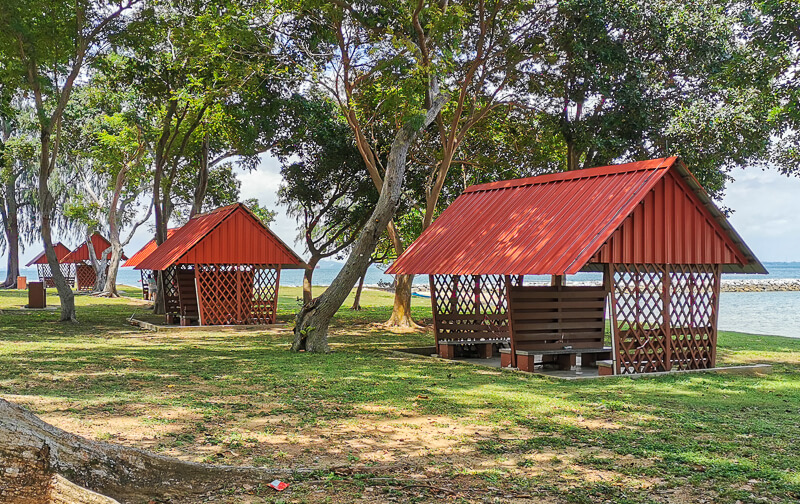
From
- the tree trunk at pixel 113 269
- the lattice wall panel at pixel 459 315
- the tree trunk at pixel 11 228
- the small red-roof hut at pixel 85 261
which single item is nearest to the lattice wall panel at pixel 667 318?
the lattice wall panel at pixel 459 315

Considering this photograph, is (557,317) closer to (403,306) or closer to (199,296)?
(403,306)

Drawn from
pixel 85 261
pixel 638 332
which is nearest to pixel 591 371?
pixel 638 332

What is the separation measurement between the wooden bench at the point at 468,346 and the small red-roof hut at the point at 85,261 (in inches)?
1637

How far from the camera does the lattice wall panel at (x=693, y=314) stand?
13.6 meters

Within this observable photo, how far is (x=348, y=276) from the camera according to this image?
51.4 feet

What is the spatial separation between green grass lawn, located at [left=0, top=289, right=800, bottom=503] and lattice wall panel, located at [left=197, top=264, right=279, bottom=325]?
299 inches

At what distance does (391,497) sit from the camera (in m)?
5.46

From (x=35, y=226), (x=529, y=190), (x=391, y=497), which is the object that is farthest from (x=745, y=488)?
(x=35, y=226)

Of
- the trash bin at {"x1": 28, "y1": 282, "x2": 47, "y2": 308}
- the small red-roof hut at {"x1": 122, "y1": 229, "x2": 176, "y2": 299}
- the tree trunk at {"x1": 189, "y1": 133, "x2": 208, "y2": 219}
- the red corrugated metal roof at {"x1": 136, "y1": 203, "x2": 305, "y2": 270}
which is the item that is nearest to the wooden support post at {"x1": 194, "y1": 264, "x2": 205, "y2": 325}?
the red corrugated metal roof at {"x1": 136, "y1": 203, "x2": 305, "y2": 270}

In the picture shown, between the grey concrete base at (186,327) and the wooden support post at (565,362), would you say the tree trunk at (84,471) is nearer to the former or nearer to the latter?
the wooden support post at (565,362)

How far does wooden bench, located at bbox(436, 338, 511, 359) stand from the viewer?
1577 centimetres

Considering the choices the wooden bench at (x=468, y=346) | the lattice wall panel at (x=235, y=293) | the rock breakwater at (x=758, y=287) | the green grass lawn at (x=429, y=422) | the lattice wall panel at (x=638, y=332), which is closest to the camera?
the green grass lawn at (x=429, y=422)

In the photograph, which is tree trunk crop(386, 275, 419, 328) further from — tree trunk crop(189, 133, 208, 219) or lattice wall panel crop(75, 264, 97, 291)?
lattice wall panel crop(75, 264, 97, 291)

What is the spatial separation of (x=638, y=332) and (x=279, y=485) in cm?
902
